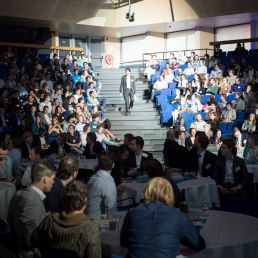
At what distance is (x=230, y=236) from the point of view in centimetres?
432

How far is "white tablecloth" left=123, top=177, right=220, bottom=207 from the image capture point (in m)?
6.78

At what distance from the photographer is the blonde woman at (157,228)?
136 inches

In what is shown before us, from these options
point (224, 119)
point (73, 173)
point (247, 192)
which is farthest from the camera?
point (224, 119)

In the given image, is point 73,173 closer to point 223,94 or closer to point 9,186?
point 9,186

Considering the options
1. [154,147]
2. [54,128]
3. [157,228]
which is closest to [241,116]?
[154,147]

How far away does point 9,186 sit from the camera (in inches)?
225

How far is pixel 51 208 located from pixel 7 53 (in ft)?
47.7

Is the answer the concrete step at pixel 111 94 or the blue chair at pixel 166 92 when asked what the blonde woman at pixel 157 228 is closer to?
the blue chair at pixel 166 92

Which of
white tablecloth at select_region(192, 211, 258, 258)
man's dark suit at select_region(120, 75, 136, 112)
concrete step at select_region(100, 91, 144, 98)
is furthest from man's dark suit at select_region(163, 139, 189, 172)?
concrete step at select_region(100, 91, 144, 98)

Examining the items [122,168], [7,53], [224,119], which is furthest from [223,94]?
[122,168]

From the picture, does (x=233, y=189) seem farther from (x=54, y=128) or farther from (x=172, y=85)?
(x=172, y=85)

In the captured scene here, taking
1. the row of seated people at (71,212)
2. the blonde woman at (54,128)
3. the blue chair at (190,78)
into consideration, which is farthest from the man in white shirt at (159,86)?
the row of seated people at (71,212)

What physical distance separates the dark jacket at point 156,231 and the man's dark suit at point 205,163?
4348mm

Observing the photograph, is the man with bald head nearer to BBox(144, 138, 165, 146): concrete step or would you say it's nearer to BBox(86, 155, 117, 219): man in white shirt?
BBox(86, 155, 117, 219): man in white shirt
